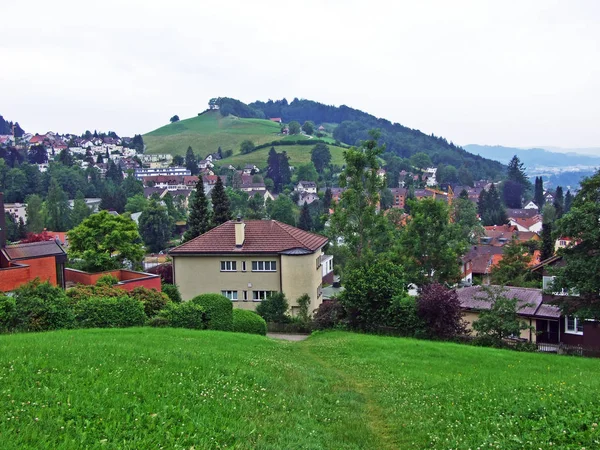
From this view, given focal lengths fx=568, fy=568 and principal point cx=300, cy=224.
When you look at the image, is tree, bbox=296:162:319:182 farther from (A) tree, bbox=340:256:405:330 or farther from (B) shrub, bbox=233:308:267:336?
(B) shrub, bbox=233:308:267:336

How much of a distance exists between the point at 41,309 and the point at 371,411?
16489 mm

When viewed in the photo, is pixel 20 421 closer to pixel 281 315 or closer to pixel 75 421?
pixel 75 421

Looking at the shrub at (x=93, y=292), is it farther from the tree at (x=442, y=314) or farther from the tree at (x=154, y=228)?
the tree at (x=154, y=228)

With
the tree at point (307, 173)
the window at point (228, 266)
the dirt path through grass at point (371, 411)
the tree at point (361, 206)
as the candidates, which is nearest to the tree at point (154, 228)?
the window at point (228, 266)

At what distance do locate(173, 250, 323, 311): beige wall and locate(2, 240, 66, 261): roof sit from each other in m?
8.42

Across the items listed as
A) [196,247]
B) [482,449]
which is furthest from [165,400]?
[196,247]

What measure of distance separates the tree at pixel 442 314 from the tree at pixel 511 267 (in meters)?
25.8

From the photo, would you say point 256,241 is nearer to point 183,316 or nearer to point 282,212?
point 183,316

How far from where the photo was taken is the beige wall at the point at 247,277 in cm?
4125

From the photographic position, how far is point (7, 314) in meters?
23.2

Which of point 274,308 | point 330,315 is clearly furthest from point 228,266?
point 330,315

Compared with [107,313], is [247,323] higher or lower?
lower

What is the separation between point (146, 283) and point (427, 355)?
20.4 m

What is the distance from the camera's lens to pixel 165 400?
1027 centimetres
